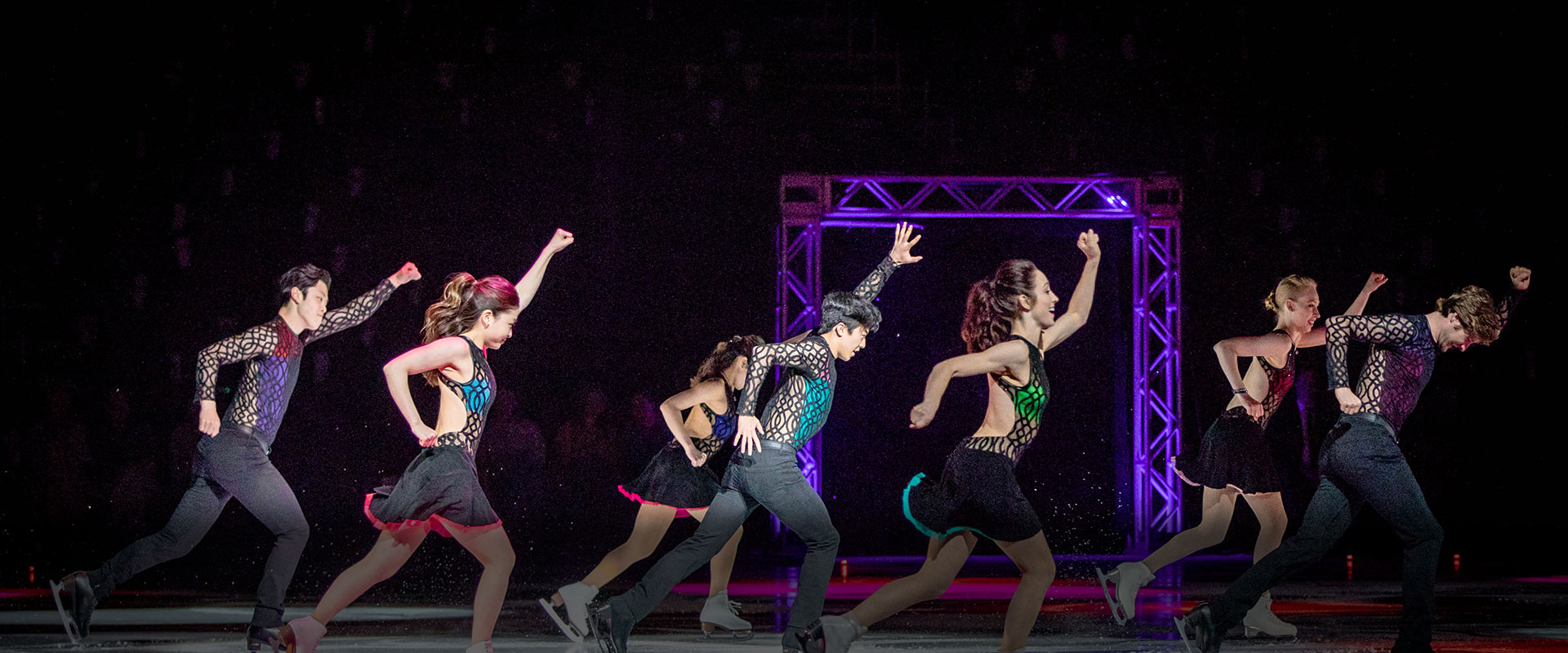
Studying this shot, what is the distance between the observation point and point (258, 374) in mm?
5430

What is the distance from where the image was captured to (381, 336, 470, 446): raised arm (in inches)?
183

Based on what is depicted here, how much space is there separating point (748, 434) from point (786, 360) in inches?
12.6

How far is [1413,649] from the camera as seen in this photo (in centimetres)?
446

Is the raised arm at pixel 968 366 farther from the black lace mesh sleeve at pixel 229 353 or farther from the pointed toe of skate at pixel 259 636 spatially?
the black lace mesh sleeve at pixel 229 353

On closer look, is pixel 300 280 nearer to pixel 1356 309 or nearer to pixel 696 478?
pixel 696 478

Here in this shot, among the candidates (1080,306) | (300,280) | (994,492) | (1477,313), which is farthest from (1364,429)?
(300,280)

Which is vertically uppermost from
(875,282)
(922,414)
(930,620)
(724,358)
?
(875,282)

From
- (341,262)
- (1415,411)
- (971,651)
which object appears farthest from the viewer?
(1415,411)

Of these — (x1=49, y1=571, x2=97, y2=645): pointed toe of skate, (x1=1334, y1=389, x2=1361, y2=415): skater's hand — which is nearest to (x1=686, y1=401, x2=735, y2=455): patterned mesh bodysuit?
(x1=49, y1=571, x2=97, y2=645): pointed toe of skate

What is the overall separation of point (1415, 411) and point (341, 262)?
27.9ft

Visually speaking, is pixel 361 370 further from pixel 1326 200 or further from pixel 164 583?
pixel 1326 200

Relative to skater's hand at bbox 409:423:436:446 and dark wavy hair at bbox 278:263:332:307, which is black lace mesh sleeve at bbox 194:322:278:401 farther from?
skater's hand at bbox 409:423:436:446

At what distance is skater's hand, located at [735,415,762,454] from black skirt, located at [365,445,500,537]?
88 centimetres

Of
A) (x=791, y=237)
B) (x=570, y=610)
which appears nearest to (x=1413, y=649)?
(x=570, y=610)
